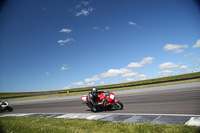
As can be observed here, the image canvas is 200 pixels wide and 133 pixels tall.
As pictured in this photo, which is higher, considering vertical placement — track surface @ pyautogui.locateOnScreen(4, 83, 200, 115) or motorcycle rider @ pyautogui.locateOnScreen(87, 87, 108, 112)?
motorcycle rider @ pyautogui.locateOnScreen(87, 87, 108, 112)

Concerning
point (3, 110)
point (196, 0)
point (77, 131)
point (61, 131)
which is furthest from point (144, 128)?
point (3, 110)

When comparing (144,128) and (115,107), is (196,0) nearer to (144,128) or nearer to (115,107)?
(144,128)

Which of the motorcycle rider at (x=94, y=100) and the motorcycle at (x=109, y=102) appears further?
the motorcycle rider at (x=94, y=100)

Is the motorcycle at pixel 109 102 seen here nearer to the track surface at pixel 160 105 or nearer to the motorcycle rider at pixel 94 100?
the motorcycle rider at pixel 94 100

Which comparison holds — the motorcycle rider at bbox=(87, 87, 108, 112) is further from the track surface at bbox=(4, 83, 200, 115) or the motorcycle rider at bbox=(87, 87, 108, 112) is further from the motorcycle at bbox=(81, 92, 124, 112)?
the track surface at bbox=(4, 83, 200, 115)

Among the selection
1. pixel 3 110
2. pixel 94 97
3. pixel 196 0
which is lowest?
pixel 3 110

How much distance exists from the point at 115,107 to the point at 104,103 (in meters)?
0.75

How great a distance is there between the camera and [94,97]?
9.81 meters

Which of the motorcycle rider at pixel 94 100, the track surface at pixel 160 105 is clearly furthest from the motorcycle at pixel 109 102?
the track surface at pixel 160 105

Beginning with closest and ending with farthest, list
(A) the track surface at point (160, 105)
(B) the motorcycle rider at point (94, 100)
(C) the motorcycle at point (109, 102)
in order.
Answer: (A) the track surface at point (160, 105) → (C) the motorcycle at point (109, 102) → (B) the motorcycle rider at point (94, 100)

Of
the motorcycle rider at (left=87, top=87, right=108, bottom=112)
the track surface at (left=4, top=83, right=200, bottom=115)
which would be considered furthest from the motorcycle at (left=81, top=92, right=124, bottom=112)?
the track surface at (left=4, top=83, right=200, bottom=115)

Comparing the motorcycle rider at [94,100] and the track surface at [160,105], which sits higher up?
the motorcycle rider at [94,100]

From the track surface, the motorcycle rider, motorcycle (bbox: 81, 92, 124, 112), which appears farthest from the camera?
the motorcycle rider

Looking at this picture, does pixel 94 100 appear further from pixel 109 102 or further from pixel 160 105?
pixel 160 105
